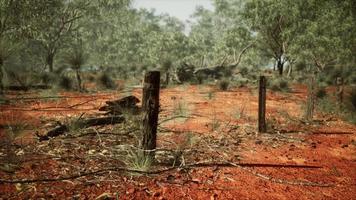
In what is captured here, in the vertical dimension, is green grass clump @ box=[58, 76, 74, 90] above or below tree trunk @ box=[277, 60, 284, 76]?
below

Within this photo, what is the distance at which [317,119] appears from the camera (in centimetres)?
998

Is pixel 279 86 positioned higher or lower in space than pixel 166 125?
higher

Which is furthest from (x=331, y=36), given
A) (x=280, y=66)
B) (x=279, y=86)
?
(x=280, y=66)

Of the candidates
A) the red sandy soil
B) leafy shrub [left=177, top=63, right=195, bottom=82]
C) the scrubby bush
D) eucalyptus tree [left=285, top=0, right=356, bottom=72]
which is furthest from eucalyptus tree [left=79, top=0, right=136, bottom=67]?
the red sandy soil

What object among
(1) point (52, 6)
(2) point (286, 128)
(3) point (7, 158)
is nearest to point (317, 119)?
(2) point (286, 128)

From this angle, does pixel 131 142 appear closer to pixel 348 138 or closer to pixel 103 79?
pixel 348 138

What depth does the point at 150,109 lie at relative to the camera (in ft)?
16.6

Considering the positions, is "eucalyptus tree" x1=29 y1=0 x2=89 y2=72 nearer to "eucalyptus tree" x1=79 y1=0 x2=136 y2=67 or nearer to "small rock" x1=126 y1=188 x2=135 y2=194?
"small rock" x1=126 y1=188 x2=135 y2=194

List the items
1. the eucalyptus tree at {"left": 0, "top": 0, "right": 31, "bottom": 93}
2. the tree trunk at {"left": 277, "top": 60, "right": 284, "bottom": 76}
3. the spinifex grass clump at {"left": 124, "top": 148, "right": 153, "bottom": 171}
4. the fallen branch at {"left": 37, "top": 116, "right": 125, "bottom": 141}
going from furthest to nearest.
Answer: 1. the tree trunk at {"left": 277, "top": 60, "right": 284, "bottom": 76}
2. the eucalyptus tree at {"left": 0, "top": 0, "right": 31, "bottom": 93}
3. the fallen branch at {"left": 37, "top": 116, "right": 125, "bottom": 141}
4. the spinifex grass clump at {"left": 124, "top": 148, "right": 153, "bottom": 171}

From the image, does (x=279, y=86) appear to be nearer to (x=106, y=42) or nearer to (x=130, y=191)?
(x=130, y=191)

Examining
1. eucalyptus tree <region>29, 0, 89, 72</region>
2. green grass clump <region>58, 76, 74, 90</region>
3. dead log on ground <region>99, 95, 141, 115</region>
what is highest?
eucalyptus tree <region>29, 0, 89, 72</region>

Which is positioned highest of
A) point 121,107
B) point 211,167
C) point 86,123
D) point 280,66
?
point 280,66

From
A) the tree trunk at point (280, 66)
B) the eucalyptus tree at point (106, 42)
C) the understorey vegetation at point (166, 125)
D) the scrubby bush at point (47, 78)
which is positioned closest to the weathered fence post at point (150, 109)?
the understorey vegetation at point (166, 125)

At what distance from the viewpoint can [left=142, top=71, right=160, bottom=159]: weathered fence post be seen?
5.04 meters
